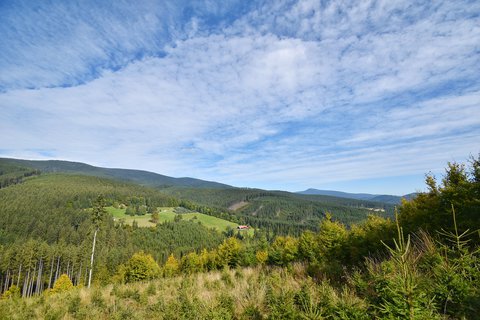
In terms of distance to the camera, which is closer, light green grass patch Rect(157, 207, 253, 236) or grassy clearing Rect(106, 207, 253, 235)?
grassy clearing Rect(106, 207, 253, 235)

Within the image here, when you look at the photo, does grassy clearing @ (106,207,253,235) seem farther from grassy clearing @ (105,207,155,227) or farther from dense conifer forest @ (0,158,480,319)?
dense conifer forest @ (0,158,480,319)

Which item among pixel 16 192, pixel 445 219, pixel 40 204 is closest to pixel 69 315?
pixel 445 219

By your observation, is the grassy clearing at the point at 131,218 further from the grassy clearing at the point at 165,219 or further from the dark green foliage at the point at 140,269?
the dark green foliage at the point at 140,269

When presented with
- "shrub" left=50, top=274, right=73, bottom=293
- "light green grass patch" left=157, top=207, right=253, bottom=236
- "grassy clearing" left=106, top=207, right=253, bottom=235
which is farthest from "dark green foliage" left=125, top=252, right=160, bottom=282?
"light green grass patch" left=157, top=207, right=253, bottom=236

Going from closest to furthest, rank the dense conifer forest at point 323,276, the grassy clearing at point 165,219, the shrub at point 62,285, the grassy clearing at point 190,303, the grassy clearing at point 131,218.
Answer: the dense conifer forest at point 323,276
the grassy clearing at point 190,303
the shrub at point 62,285
the grassy clearing at point 131,218
the grassy clearing at point 165,219

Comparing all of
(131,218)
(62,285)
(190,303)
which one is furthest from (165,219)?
(190,303)

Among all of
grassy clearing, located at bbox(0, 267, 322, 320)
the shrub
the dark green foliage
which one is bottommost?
the shrub

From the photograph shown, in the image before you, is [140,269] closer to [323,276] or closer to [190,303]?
[190,303]

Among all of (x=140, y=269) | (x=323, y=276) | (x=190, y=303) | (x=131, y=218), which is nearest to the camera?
(x=190, y=303)

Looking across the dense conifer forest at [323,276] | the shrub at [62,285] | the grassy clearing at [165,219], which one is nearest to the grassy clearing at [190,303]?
the dense conifer forest at [323,276]

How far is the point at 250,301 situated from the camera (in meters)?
6.06

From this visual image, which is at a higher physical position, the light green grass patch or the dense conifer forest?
the dense conifer forest

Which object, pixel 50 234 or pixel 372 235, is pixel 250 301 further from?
pixel 50 234

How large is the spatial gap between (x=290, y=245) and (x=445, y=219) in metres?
22.7
